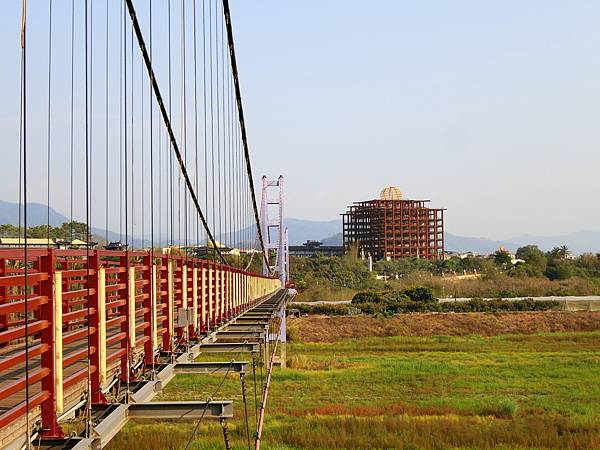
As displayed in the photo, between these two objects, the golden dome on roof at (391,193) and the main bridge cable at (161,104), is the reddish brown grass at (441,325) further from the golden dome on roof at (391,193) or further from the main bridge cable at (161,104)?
the golden dome on roof at (391,193)

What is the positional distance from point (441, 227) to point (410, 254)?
5537 mm

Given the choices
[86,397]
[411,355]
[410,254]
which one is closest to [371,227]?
[410,254]

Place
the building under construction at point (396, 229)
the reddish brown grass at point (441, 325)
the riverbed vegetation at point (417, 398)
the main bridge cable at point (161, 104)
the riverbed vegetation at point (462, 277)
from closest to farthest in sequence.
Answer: the main bridge cable at point (161, 104)
the riverbed vegetation at point (417, 398)
the reddish brown grass at point (441, 325)
the riverbed vegetation at point (462, 277)
the building under construction at point (396, 229)

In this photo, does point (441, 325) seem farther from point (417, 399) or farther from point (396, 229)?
point (396, 229)

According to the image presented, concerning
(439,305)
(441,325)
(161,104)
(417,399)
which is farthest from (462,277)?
(161,104)

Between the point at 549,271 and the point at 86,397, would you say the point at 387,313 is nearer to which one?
the point at 549,271

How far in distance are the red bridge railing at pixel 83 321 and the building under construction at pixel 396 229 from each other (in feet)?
346

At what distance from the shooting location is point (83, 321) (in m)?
4.90

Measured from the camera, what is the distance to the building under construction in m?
113

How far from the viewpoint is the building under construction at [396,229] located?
11294 cm

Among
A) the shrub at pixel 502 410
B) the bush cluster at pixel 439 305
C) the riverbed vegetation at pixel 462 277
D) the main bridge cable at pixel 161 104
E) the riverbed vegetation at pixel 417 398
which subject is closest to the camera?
the main bridge cable at pixel 161 104

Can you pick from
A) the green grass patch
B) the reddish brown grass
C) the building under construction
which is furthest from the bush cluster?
the building under construction

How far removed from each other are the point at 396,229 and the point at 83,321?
110m

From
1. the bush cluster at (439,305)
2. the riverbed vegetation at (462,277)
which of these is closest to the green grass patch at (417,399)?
the bush cluster at (439,305)
